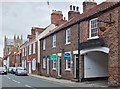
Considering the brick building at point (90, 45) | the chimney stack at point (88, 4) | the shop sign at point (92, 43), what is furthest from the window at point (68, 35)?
the shop sign at point (92, 43)

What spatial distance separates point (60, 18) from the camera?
42156mm

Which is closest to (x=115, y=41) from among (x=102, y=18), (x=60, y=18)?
(x=102, y=18)

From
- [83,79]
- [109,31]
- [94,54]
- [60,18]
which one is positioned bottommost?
[83,79]

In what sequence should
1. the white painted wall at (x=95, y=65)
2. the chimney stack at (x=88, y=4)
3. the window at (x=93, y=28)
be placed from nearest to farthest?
the window at (x=93, y=28), the white painted wall at (x=95, y=65), the chimney stack at (x=88, y=4)

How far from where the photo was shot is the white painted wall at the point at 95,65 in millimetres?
23312

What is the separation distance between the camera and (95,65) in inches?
933

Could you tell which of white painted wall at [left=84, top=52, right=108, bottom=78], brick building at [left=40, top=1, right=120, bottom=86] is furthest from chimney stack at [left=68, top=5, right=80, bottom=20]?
white painted wall at [left=84, top=52, right=108, bottom=78]

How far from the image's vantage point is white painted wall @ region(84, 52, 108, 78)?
23312 millimetres

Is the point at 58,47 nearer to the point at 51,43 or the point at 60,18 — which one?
the point at 51,43

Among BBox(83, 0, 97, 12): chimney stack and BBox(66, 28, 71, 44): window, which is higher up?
BBox(83, 0, 97, 12): chimney stack

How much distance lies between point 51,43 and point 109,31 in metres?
15.8

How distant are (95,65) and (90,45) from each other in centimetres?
352

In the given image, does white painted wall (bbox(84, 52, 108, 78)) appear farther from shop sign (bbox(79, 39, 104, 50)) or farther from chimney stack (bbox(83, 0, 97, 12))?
chimney stack (bbox(83, 0, 97, 12))

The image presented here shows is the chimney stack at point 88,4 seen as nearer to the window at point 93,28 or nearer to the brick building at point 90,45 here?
the brick building at point 90,45
